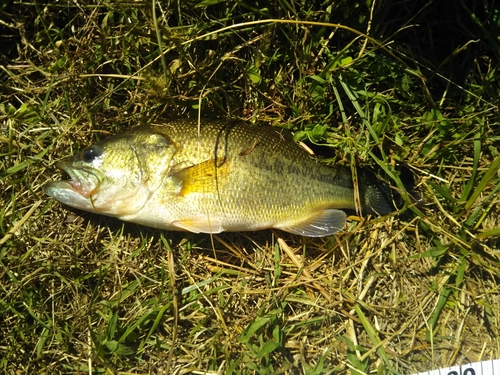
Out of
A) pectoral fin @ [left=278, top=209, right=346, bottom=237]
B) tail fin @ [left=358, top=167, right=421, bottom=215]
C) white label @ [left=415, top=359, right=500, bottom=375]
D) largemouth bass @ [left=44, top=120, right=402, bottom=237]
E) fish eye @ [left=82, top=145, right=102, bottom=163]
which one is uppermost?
fish eye @ [left=82, top=145, right=102, bottom=163]

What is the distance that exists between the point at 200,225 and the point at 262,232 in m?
0.56

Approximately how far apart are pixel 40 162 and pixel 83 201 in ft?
1.67

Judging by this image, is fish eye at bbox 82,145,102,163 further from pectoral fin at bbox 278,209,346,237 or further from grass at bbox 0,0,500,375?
pectoral fin at bbox 278,209,346,237

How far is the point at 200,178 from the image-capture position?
8.39 feet

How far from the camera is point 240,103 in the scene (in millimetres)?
2973

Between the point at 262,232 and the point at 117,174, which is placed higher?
the point at 117,174

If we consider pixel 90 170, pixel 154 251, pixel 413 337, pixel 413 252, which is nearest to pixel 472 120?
pixel 413 252

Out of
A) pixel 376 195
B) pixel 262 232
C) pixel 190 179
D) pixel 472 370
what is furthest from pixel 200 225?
pixel 472 370

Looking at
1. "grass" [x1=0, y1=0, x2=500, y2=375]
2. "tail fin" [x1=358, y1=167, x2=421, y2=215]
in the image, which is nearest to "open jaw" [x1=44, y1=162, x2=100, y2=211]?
"grass" [x1=0, y1=0, x2=500, y2=375]

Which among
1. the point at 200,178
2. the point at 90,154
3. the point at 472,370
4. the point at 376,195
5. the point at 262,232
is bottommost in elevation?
the point at 472,370

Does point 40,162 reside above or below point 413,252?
above

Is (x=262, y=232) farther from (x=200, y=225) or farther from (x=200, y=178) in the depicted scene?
(x=200, y=178)

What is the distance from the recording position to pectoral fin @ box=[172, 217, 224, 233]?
2602 millimetres

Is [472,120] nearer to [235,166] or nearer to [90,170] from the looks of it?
[235,166]
